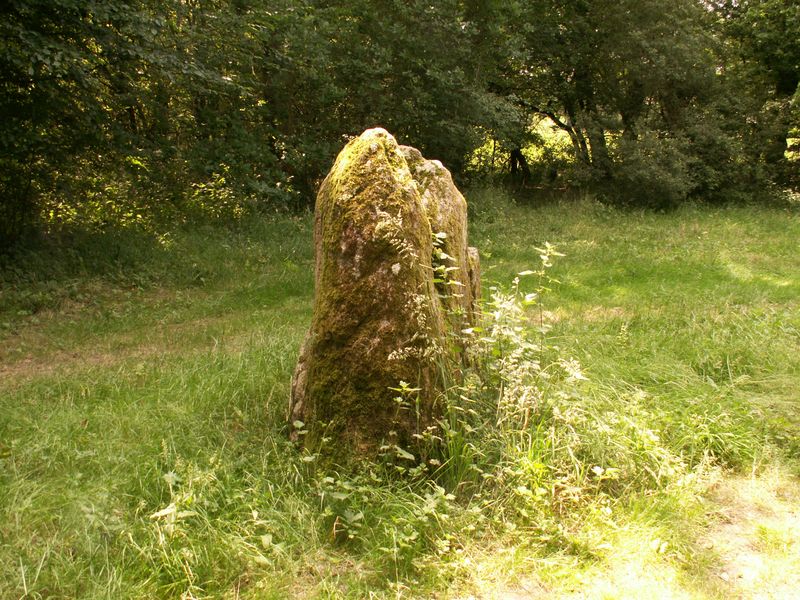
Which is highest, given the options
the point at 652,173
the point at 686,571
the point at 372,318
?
the point at 652,173

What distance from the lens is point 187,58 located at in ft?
32.8

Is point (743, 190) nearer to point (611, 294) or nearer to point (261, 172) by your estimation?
point (611, 294)

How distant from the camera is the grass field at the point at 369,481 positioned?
10.5 feet

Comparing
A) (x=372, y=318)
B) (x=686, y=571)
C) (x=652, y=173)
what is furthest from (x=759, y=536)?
(x=652, y=173)

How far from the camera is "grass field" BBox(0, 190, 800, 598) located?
3.19m

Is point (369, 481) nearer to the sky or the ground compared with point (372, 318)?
nearer to the ground

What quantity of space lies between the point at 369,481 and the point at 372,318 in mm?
899

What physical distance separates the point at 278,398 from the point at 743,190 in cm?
1571

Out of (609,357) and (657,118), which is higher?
(657,118)

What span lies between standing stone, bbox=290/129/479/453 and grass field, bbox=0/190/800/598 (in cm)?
34

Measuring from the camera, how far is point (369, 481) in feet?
12.3

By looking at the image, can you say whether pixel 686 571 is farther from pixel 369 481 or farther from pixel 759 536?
pixel 369 481

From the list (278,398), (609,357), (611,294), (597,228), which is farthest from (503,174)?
(278,398)

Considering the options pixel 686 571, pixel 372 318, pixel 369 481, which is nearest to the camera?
pixel 686 571
